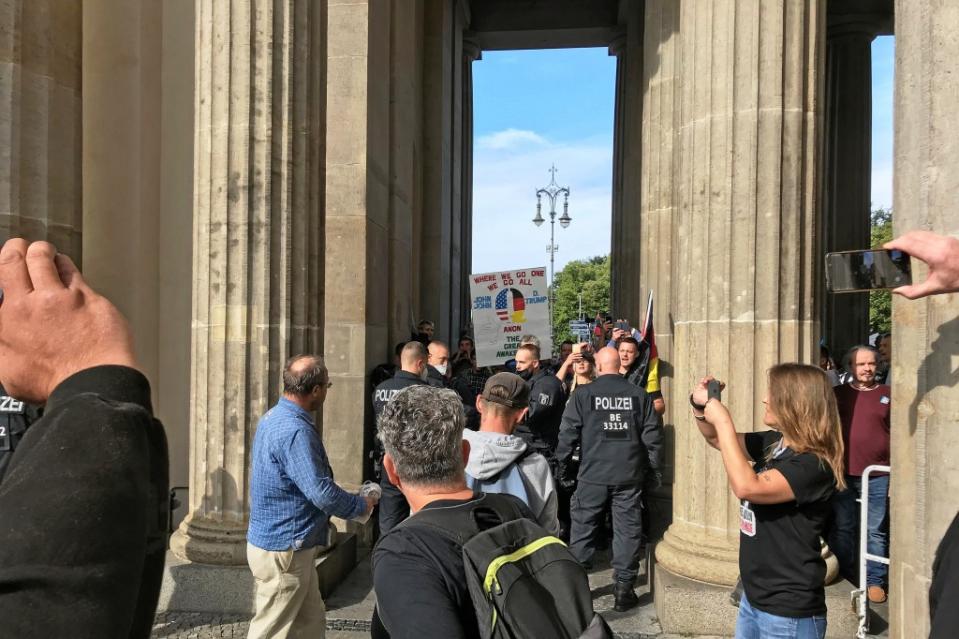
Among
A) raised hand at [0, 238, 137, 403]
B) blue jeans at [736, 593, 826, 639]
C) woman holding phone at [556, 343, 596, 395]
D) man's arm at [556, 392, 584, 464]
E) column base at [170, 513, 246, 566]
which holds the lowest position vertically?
column base at [170, 513, 246, 566]

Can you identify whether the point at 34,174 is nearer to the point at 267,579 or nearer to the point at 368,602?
the point at 267,579

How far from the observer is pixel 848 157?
17.6 m

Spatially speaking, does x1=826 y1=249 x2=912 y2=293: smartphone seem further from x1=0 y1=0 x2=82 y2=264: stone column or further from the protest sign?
the protest sign

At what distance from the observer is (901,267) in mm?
1977

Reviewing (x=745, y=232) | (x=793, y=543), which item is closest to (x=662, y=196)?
(x=745, y=232)

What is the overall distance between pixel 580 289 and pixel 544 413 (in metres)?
81.8

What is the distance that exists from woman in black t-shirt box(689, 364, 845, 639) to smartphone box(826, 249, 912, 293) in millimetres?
915

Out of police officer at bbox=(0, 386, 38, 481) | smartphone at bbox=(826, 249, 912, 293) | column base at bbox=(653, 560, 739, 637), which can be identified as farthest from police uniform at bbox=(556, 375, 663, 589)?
police officer at bbox=(0, 386, 38, 481)

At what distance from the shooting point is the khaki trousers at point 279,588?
4.10m

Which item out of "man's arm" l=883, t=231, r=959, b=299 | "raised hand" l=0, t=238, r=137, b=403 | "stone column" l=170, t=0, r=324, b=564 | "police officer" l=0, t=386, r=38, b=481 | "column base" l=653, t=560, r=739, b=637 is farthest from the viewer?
"stone column" l=170, t=0, r=324, b=564

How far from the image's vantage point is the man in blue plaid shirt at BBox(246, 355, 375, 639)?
3.92m

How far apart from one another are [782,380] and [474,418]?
4.34 m

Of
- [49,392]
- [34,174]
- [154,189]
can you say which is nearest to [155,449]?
[49,392]

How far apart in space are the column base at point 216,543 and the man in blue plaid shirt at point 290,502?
4.62 feet
